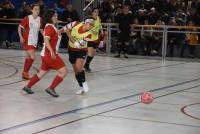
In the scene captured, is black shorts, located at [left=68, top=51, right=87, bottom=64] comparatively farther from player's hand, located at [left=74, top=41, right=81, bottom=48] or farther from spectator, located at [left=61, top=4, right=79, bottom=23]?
spectator, located at [left=61, top=4, right=79, bottom=23]

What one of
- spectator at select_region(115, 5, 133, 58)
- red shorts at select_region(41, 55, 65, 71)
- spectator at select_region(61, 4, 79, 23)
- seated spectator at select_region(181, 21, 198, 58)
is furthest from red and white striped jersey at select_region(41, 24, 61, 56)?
spectator at select_region(61, 4, 79, 23)

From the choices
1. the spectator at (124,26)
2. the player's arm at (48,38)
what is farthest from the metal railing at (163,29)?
the player's arm at (48,38)

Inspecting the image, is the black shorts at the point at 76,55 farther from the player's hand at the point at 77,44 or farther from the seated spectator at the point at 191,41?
the seated spectator at the point at 191,41

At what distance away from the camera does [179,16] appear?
20.6 metres

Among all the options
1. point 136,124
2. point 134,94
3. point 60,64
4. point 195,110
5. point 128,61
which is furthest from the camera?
point 128,61

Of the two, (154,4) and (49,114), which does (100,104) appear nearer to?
(49,114)

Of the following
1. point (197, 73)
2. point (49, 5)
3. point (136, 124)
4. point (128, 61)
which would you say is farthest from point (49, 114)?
point (49, 5)

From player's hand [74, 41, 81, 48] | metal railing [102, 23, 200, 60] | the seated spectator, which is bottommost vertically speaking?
the seated spectator

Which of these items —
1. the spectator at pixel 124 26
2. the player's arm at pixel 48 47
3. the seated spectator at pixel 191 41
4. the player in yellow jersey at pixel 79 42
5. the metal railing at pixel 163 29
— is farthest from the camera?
the spectator at pixel 124 26

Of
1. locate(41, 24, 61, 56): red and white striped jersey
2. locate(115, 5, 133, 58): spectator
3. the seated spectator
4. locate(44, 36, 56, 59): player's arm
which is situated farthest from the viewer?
locate(115, 5, 133, 58): spectator

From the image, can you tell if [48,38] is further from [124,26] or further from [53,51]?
[124,26]

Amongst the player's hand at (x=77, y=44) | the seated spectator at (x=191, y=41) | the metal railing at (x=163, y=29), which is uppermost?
the player's hand at (x=77, y=44)

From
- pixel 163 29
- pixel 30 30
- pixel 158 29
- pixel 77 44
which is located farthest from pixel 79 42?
pixel 158 29

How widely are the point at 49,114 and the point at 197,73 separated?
25.3ft
